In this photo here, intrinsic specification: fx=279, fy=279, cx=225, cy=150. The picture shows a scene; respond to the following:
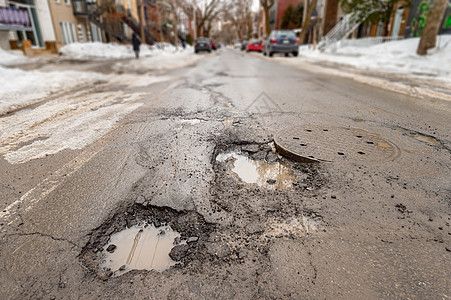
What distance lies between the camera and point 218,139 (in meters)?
3.28

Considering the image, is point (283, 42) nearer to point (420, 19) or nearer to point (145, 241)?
point (420, 19)

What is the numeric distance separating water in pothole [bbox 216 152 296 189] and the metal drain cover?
28cm

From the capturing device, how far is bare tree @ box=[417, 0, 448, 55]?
11047mm

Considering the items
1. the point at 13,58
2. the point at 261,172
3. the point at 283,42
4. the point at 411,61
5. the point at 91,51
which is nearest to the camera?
the point at 261,172

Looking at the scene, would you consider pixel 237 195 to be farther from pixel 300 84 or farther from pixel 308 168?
pixel 300 84

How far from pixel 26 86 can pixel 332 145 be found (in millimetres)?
7099

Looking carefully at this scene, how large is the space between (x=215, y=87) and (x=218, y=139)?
3790 millimetres

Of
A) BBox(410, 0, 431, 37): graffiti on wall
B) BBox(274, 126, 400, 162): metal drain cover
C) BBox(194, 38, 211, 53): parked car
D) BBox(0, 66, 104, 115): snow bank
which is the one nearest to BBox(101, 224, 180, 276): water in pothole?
BBox(274, 126, 400, 162): metal drain cover

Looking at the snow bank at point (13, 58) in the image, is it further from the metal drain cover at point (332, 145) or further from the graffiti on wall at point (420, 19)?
the graffiti on wall at point (420, 19)

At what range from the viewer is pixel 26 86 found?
6660 millimetres

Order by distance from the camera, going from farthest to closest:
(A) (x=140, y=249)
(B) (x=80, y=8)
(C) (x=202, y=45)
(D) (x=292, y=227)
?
(C) (x=202, y=45) → (B) (x=80, y=8) → (D) (x=292, y=227) → (A) (x=140, y=249)

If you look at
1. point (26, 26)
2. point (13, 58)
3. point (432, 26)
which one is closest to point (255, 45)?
point (26, 26)

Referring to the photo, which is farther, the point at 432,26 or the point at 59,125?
the point at 432,26

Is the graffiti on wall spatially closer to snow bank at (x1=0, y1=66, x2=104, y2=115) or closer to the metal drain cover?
the metal drain cover
